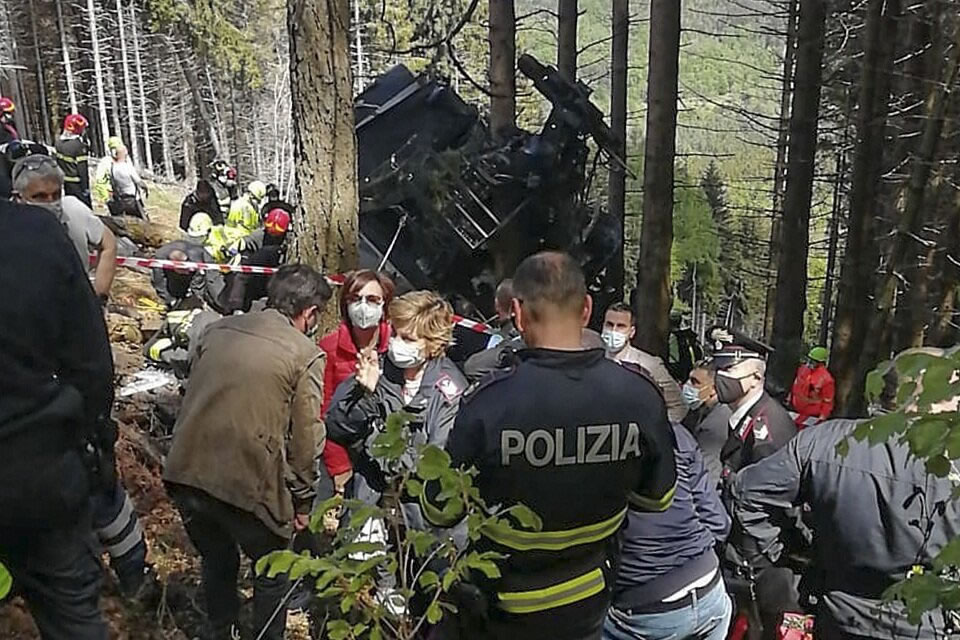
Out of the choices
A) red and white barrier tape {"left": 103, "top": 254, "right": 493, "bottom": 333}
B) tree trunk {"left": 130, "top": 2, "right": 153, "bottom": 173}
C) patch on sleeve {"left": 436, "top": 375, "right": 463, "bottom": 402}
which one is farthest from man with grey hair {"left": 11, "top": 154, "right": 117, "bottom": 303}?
tree trunk {"left": 130, "top": 2, "right": 153, "bottom": 173}

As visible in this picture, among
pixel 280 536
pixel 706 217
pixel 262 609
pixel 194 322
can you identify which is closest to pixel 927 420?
pixel 280 536

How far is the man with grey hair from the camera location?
465 centimetres

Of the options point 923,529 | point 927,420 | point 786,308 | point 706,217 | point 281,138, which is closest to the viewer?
point 927,420

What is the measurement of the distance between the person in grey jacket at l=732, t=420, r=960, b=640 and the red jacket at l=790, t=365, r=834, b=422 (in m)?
5.45

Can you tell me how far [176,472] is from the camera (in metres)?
3.41

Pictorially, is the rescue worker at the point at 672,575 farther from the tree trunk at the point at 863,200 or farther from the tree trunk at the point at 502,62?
the tree trunk at the point at 502,62

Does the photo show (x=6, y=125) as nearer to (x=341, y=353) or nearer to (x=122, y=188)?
(x=122, y=188)

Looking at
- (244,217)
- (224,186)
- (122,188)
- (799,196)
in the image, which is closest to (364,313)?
(244,217)

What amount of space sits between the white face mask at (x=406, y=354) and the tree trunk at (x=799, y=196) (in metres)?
8.03

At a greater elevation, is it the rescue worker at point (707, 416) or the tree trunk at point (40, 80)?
the tree trunk at point (40, 80)

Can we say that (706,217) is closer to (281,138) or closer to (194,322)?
(281,138)

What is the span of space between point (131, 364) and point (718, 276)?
3343 cm

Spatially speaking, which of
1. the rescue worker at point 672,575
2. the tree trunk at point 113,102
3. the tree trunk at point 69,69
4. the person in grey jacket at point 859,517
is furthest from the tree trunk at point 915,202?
the tree trunk at point 113,102

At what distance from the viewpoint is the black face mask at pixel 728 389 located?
4.72 meters
